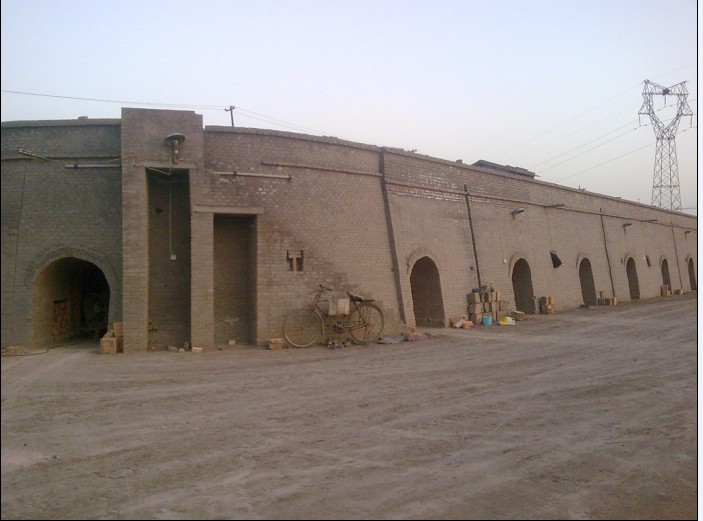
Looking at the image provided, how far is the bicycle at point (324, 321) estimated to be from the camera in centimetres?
1162

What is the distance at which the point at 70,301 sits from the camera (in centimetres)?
1127

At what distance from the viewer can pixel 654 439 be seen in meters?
4.85

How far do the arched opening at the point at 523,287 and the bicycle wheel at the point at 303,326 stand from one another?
1140 centimetres

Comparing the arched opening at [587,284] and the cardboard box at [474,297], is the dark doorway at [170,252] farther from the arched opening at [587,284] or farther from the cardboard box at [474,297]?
the arched opening at [587,284]

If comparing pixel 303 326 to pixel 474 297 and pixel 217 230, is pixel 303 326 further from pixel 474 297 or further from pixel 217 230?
pixel 474 297

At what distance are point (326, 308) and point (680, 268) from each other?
3048 cm

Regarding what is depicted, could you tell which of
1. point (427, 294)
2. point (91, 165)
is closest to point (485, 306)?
point (427, 294)

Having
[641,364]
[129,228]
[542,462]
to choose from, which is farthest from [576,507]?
[129,228]

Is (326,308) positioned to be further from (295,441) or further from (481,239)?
(481,239)

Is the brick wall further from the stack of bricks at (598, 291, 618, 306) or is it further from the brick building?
the stack of bricks at (598, 291, 618, 306)

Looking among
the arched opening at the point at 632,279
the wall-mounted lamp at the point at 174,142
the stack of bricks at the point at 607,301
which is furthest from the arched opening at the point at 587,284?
the wall-mounted lamp at the point at 174,142

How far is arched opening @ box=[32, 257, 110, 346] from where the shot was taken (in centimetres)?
957

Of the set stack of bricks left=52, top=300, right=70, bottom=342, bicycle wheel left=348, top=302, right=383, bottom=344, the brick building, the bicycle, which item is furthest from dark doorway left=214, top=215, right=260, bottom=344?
stack of bricks left=52, top=300, right=70, bottom=342

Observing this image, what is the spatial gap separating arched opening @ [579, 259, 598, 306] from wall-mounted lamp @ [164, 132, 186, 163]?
2129 centimetres
